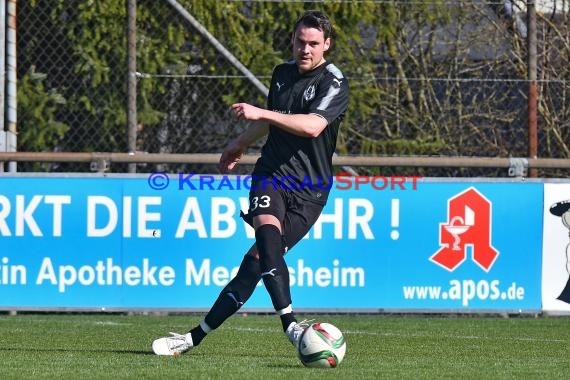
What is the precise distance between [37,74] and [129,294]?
7.48 ft

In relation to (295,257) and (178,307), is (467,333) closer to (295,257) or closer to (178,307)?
(295,257)

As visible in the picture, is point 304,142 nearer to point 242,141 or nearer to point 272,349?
point 242,141

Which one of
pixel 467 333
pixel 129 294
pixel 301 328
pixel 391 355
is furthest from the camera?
pixel 129 294

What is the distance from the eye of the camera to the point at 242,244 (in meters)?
10.6

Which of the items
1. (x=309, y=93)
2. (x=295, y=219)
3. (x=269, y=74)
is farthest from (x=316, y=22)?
(x=269, y=74)

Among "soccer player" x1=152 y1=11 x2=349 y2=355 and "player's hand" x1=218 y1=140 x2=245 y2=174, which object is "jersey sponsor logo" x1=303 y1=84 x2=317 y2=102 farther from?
"player's hand" x1=218 y1=140 x2=245 y2=174

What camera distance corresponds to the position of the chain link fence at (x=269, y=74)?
11430 millimetres

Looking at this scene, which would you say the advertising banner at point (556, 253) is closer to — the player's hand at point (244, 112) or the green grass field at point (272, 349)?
the green grass field at point (272, 349)

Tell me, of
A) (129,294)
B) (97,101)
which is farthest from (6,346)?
(97,101)

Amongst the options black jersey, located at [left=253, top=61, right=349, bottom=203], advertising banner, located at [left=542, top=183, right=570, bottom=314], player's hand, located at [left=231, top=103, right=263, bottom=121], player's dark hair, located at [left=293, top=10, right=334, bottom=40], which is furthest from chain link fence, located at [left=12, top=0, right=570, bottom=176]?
player's hand, located at [left=231, top=103, right=263, bottom=121]

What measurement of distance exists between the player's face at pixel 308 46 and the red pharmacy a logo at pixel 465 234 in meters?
4.08

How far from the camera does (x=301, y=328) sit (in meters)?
6.45

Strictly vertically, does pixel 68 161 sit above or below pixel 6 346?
above

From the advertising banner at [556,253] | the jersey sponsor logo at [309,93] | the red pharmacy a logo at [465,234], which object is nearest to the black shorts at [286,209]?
the jersey sponsor logo at [309,93]
